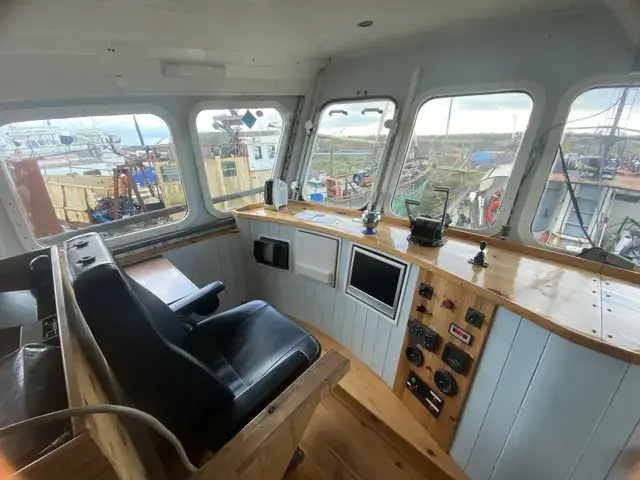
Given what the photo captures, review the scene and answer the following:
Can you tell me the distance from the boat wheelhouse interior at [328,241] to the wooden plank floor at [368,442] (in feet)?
0.04

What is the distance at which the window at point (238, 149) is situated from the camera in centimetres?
218

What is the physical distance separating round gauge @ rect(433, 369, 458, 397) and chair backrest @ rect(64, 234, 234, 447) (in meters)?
0.95

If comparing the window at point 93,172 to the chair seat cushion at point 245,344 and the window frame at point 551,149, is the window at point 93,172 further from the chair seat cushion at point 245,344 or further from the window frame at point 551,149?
the window frame at point 551,149

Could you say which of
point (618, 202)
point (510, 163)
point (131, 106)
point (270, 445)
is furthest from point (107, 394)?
point (618, 202)

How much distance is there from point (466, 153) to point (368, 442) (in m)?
1.72

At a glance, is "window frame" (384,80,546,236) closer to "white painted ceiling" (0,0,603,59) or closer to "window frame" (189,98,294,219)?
"white painted ceiling" (0,0,603,59)

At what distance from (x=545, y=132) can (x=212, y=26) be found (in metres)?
1.65

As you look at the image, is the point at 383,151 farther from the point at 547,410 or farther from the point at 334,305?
the point at 547,410

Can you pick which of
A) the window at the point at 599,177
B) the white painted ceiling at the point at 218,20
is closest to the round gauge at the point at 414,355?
the window at the point at 599,177

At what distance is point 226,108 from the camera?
2.17 meters

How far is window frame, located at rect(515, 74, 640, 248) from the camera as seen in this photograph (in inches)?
50.3

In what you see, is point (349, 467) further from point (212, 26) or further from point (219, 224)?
point (212, 26)

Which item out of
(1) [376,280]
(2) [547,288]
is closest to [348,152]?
(1) [376,280]

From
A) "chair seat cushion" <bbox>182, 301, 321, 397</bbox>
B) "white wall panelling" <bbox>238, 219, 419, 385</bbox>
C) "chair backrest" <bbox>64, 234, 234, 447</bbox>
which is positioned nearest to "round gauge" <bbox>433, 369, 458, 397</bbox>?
"white wall panelling" <bbox>238, 219, 419, 385</bbox>
